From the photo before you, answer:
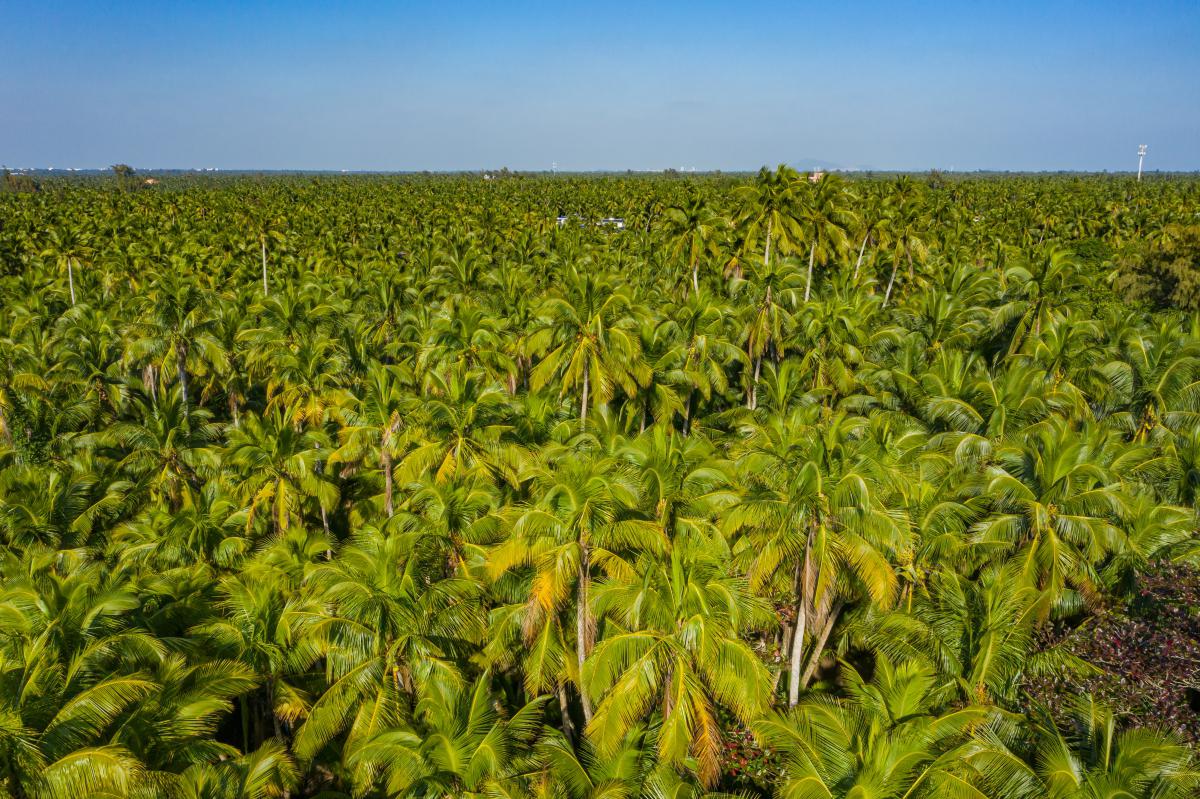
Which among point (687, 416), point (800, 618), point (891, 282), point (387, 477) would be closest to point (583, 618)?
point (800, 618)

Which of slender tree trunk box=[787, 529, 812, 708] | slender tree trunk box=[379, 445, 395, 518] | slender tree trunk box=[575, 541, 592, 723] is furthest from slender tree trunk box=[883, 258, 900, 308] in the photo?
slender tree trunk box=[575, 541, 592, 723]

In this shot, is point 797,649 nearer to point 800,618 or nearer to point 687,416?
point 800,618

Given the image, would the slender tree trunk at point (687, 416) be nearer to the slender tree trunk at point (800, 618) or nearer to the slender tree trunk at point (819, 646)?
the slender tree trunk at point (819, 646)

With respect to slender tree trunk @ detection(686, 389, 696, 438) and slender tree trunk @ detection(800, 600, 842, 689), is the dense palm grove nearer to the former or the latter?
slender tree trunk @ detection(800, 600, 842, 689)

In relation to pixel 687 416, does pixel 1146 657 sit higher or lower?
lower

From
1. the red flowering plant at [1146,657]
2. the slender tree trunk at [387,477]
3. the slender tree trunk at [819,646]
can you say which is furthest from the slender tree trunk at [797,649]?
the slender tree trunk at [387,477]

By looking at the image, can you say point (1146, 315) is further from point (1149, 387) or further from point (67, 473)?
point (67, 473)

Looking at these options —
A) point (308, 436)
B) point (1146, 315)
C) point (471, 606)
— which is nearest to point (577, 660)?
point (471, 606)
